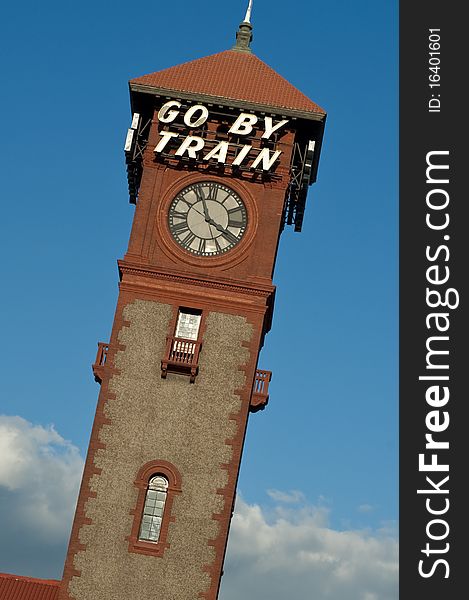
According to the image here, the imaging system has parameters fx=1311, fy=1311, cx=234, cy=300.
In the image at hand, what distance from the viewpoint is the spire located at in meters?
55.5

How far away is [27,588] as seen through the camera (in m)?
46.0

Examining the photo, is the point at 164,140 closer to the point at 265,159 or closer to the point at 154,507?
the point at 265,159

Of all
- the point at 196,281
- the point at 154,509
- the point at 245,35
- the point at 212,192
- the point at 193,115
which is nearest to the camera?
the point at 154,509

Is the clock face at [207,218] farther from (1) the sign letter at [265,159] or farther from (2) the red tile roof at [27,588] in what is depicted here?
(2) the red tile roof at [27,588]

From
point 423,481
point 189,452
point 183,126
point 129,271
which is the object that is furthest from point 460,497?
point 183,126

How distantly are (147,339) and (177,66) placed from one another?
1191 cm

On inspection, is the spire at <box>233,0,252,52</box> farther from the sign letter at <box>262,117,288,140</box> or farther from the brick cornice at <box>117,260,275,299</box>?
the brick cornice at <box>117,260,275,299</box>

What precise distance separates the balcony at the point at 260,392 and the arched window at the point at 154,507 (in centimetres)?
400

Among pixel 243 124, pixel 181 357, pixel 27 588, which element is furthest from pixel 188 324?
pixel 27 588

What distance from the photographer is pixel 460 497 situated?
35.4 m

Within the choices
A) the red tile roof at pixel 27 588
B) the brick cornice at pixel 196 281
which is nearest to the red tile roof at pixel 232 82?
the brick cornice at pixel 196 281

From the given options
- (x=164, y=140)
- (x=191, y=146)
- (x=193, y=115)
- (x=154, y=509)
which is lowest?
Answer: (x=154, y=509)

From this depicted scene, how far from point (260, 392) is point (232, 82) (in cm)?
1265

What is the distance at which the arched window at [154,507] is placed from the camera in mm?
44906
